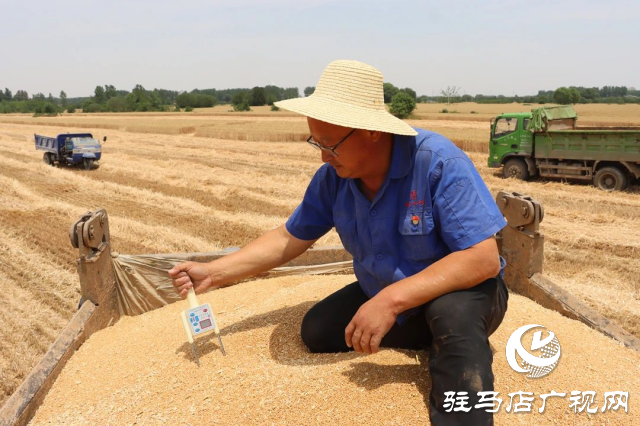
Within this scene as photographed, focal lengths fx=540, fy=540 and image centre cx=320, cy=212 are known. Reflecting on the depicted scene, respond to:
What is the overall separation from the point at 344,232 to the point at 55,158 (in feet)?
49.9

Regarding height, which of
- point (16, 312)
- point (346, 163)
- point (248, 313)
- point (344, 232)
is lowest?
point (16, 312)

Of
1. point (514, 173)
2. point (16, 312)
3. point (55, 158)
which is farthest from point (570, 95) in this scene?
point (16, 312)

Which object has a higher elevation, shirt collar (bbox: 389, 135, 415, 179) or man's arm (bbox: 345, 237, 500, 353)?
shirt collar (bbox: 389, 135, 415, 179)

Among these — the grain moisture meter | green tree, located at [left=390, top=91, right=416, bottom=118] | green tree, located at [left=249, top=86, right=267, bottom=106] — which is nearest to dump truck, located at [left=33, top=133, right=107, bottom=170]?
the grain moisture meter

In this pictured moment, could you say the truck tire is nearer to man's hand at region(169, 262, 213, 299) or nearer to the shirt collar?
the shirt collar

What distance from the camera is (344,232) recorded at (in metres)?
2.35

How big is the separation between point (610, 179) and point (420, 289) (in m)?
10.2

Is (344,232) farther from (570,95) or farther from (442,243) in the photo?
(570,95)

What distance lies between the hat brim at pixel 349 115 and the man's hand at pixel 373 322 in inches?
23.6

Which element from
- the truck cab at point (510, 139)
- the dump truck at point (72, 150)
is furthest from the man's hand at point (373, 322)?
the dump truck at point (72, 150)

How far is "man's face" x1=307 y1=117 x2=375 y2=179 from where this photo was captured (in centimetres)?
201

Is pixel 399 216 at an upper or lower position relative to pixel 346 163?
lower

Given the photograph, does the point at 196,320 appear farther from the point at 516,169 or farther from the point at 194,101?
the point at 194,101

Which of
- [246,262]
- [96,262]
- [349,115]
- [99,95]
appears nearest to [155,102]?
[99,95]
